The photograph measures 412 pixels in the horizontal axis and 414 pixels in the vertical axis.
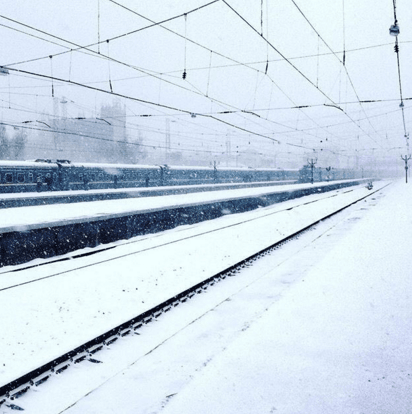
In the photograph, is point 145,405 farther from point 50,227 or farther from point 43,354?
point 50,227

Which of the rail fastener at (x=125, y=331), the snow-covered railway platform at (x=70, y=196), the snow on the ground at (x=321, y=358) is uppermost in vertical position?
the snow-covered railway platform at (x=70, y=196)

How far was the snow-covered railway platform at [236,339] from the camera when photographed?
3719 millimetres

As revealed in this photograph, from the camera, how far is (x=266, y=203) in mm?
24969

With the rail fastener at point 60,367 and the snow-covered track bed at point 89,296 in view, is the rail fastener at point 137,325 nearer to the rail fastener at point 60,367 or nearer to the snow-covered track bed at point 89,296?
the snow-covered track bed at point 89,296

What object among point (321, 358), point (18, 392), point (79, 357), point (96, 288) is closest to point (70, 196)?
point (96, 288)

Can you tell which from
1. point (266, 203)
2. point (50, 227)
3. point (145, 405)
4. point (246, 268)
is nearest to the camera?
point (145, 405)

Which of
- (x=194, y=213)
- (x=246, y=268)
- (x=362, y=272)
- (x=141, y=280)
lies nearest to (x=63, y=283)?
(x=141, y=280)

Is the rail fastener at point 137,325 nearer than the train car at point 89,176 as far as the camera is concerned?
Yes

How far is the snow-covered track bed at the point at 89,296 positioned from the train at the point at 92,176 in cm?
1308

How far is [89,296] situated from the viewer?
7031mm

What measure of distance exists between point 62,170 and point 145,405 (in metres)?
23.7

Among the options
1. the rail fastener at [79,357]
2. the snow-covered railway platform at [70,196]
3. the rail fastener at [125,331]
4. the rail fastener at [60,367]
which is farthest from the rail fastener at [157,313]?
the snow-covered railway platform at [70,196]

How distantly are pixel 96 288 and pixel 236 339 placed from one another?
344 centimetres

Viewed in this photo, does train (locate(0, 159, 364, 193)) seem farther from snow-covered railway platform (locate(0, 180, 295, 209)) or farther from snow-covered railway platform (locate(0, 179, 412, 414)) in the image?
snow-covered railway platform (locate(0, 179, 412, 414))
